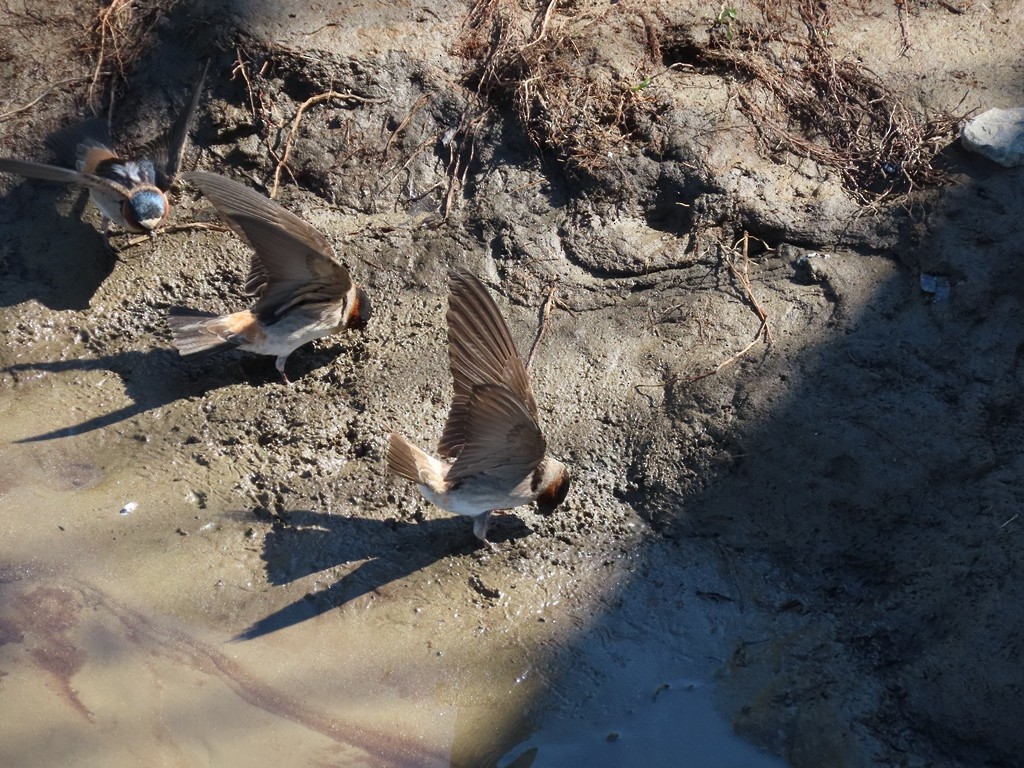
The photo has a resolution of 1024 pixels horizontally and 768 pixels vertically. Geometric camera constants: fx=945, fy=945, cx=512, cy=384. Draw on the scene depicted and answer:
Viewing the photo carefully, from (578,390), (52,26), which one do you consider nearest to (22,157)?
A: (52,26)

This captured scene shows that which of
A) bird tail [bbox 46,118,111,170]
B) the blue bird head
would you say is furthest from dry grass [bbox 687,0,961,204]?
bird tail [bbox 46,118,111,170]

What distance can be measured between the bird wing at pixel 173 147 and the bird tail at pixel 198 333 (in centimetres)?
98

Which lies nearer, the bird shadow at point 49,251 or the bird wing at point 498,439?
the bird wing at point 498,439

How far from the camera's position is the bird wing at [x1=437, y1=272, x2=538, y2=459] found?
3791mm

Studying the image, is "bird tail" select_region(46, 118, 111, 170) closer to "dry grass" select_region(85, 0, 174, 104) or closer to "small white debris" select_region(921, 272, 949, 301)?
"dry grass" select_region(85, 0, 174, 104)

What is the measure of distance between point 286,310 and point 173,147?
136 centimetres

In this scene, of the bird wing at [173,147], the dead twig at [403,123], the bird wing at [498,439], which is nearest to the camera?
the bird wing at [498,439]

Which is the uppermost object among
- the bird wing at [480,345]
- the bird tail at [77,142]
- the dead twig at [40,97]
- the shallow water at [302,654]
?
the dead twig at [40,97]

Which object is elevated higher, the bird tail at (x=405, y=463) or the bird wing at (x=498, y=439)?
the bird wing at (x=498, y=439)

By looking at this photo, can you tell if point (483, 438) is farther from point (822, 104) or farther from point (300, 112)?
point (822, 104)

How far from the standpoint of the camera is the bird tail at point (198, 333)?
4.97 meters

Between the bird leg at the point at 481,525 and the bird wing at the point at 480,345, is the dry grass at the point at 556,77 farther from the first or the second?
the bird leg at the point at 481,525

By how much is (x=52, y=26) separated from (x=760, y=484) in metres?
4.94

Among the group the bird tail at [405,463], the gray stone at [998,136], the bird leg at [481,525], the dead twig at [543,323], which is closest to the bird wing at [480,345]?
the bird tail at [405,463]
